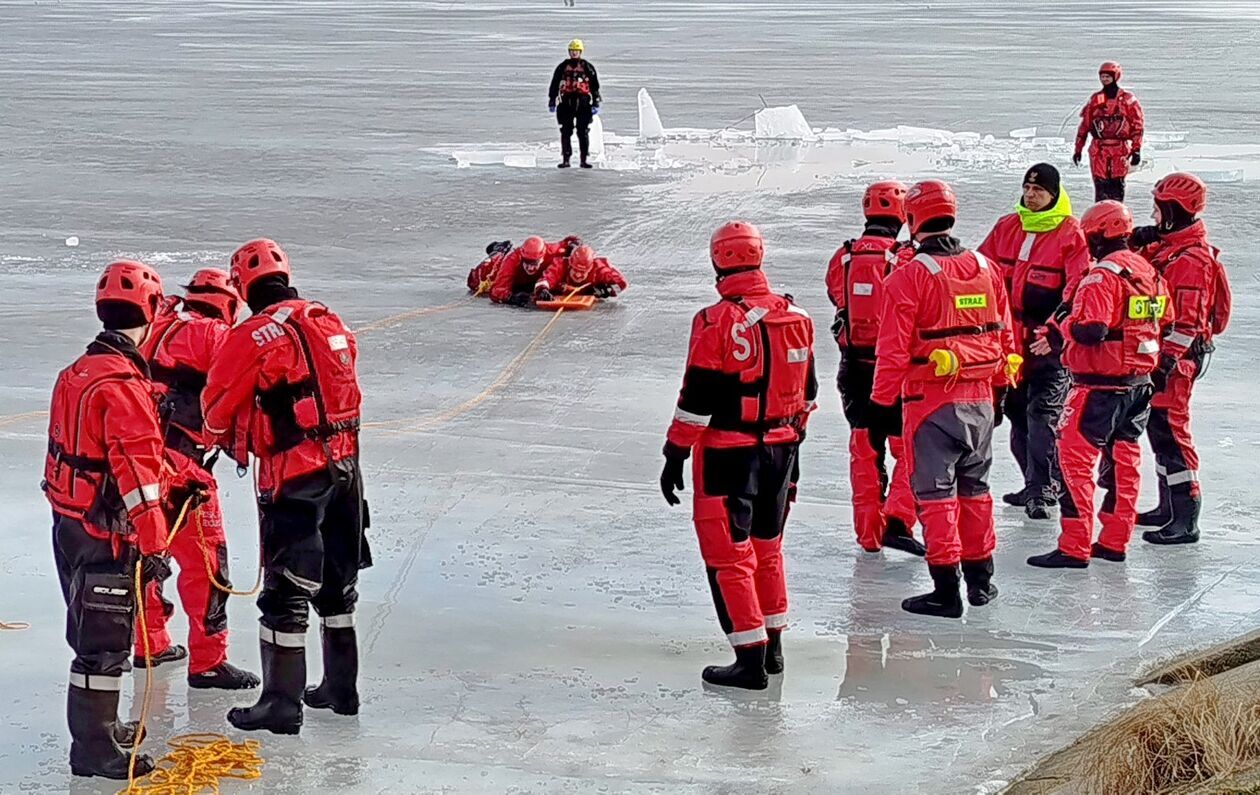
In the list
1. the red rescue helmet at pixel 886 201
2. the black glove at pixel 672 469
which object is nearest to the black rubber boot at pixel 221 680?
the black glove at pixel 672 469

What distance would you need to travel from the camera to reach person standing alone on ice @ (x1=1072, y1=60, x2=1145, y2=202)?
1883 centimetres

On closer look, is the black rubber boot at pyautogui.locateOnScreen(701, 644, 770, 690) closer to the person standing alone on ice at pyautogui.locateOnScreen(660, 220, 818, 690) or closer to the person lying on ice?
the person standing alone on ice at pyautogui.locateOnScreen(660, 220, 818, 690)

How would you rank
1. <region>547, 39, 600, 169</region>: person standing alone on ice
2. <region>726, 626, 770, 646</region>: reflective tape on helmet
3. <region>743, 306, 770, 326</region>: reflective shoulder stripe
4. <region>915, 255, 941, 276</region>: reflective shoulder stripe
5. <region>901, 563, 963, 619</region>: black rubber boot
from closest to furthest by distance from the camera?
1. <region>743, 306, 770, 326</region>: reflective shoulder stripe
2. <region>726, 626, 770, 646</region>: reflective tape on helmet
3. <region>915, 255, 941, 276</region>: reflective shoulder stripe
4. <region>901, 563, 963, 619</region>: black rubber boot
5. <region>547, 39, 600, 169</region>: person standing alone on ice

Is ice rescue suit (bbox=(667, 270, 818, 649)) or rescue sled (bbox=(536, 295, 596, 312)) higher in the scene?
ice rescue suit (bbox=(667, 270, 818, 649))

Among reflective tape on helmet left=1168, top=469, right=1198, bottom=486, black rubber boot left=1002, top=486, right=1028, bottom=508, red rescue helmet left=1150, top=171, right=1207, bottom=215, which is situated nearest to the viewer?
red rescue helmet left=1150, top=171, right=1207, bottom=215

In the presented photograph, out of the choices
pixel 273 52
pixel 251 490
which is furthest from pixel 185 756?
pixel 273 52

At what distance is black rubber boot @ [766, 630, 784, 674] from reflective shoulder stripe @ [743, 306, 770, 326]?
1248 mm

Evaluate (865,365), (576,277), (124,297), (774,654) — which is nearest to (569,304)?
(576,277)

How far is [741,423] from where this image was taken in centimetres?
661

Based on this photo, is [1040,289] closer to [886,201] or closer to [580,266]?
[886,201]

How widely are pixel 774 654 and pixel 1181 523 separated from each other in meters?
2.80

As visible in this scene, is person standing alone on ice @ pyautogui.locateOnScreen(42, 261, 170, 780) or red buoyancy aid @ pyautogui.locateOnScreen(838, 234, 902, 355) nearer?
person standing alone on ice @ pyautogui.locateOnScreen(42, 261, 170, 780)

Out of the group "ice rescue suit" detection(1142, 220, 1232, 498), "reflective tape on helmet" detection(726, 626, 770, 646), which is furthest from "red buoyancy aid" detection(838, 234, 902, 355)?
"reflective tape on helmet" detection(726, 626, 770, 646)

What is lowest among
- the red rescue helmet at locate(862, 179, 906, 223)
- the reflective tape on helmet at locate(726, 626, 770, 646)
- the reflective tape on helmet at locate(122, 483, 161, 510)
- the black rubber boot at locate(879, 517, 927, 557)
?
the black rubber boot at locate(879, 517, 927, 557)
